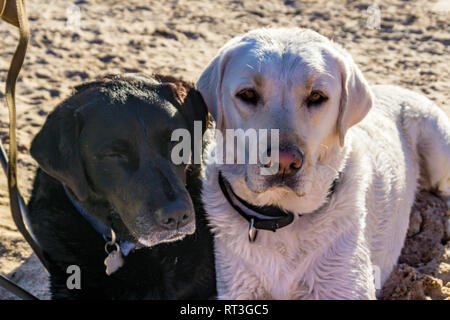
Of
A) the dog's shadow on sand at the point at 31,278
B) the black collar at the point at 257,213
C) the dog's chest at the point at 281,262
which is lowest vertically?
the dog's shadow on sand at the point at 31,278

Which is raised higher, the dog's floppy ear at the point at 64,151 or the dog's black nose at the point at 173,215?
the dog's floppy ear at the point at 64,151

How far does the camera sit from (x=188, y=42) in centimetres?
706

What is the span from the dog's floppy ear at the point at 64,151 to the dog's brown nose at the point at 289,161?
3.20ft

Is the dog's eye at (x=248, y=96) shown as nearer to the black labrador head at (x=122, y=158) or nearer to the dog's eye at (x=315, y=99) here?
the dog's eye at (x=315, y=99)

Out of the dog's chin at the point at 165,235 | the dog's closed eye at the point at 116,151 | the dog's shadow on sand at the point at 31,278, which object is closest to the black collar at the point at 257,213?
the dog's chin at the point at 165,235

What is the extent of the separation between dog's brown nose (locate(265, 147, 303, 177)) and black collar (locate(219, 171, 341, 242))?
0.48 metres

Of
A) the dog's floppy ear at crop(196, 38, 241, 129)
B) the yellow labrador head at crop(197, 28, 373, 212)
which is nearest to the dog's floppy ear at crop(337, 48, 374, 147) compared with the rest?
the yellow labrador head at crop(197, 28, 373, 212)

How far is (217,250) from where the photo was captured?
3.46m

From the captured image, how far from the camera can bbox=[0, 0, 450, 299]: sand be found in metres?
5.59

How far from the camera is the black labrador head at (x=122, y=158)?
2.99 m

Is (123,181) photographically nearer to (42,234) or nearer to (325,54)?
(42,234)

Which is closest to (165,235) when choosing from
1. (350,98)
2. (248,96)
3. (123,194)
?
(123,194)

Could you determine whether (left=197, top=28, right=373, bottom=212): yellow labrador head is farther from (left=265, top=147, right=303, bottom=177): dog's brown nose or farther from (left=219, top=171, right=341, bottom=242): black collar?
(left=219, top=171, right=341, bottom=242): black collar
